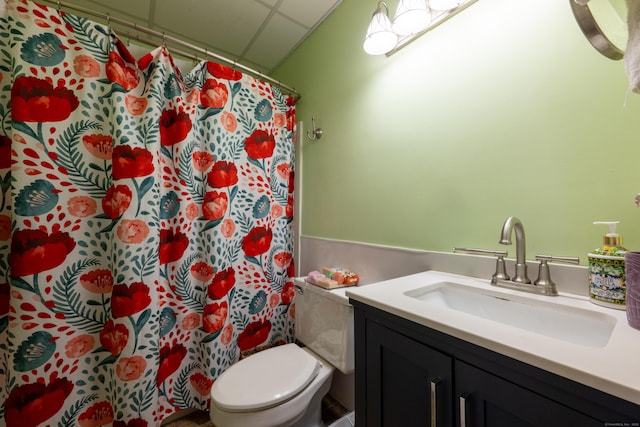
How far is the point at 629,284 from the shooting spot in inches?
19.1

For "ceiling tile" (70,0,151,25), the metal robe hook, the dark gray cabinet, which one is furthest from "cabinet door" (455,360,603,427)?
"ceiling tile" (70,0,151,25)

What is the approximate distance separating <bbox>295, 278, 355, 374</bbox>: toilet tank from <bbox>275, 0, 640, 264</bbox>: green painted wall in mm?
352

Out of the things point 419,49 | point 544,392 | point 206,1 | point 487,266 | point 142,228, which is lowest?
point 544,392

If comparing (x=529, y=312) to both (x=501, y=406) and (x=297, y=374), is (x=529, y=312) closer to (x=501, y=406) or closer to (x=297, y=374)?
(x=501, y=406)

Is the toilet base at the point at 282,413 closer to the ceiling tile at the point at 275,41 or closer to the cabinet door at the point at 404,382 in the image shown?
the cabinet door at the point at 404,382

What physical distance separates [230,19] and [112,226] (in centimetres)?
139

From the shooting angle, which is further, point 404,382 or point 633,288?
point 404,382

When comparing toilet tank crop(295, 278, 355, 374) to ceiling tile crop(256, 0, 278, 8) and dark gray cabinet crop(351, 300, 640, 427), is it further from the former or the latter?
ceiling tile crop(256, 0, 278, 8)

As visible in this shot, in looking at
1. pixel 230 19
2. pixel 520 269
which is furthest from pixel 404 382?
pixel 230 19

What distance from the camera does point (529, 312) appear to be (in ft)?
2.16

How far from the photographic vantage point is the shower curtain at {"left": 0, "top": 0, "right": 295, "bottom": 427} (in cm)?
98

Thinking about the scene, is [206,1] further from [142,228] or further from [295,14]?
[142,228]

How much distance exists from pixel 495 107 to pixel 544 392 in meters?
0.82

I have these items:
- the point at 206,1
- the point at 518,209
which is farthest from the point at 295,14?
the point at 518,209
